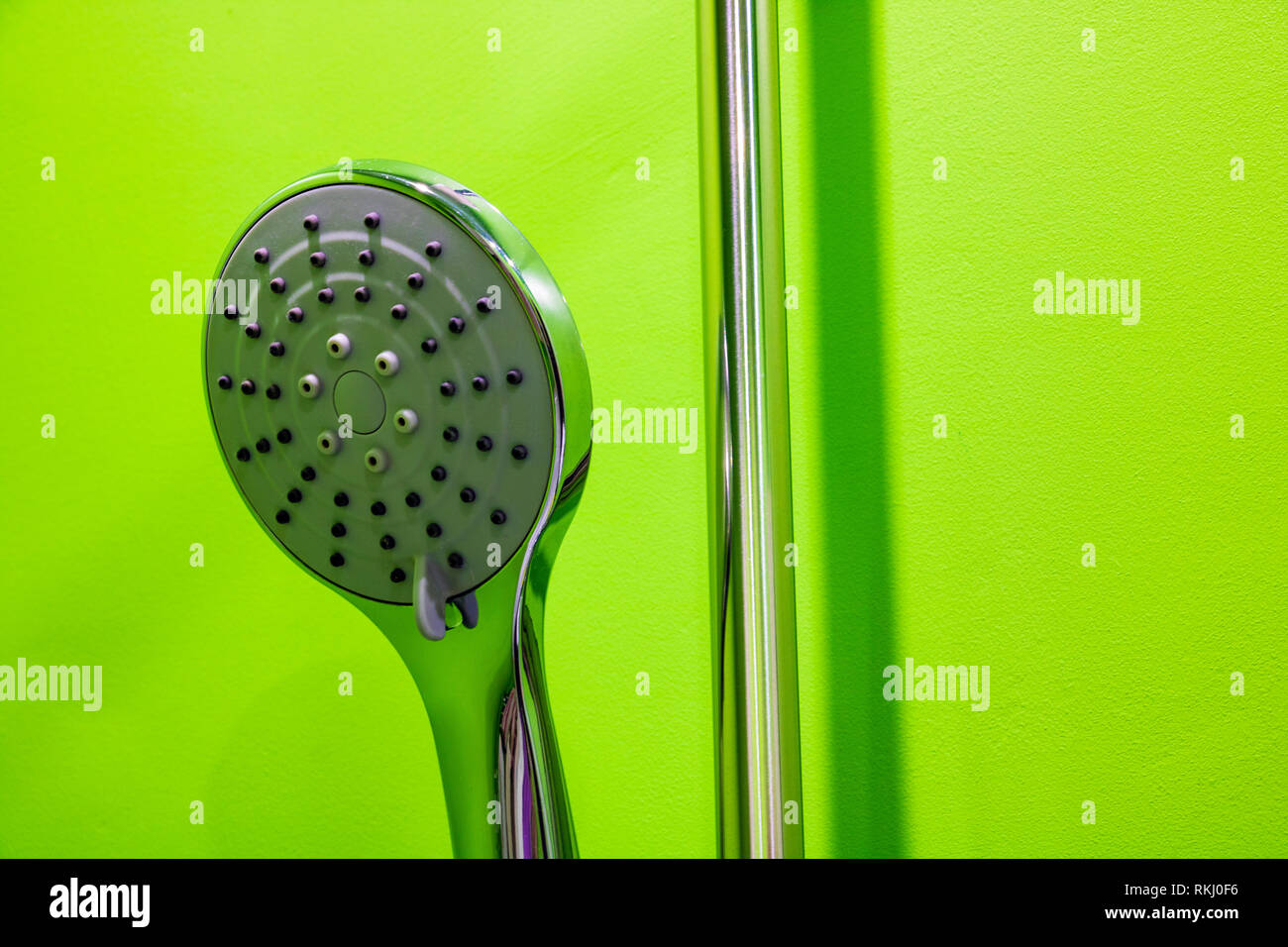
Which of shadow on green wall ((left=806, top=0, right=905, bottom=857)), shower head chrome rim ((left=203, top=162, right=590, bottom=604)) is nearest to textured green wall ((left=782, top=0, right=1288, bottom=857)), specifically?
shadow on green wall ((left=806, top=0, right=905, bottom=857))

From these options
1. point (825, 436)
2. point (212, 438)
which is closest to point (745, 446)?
point (825, 436)

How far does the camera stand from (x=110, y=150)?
67 centimetres

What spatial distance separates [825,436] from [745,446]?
239 millimetres

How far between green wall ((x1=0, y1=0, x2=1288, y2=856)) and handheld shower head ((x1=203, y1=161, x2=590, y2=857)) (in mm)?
290

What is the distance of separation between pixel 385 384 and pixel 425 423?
0.02 meters

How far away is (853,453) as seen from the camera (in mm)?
599

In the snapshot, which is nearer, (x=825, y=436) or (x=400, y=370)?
(x=400, y=370)

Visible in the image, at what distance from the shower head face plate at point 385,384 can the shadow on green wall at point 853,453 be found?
34 centimetres

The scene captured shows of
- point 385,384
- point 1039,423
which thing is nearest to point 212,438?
point 385,384

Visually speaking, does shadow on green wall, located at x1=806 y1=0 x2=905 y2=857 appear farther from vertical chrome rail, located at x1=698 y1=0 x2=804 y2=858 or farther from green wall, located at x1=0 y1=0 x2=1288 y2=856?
vertical chrome rail, located at x1=698 y1=0 x2=804 y2=858

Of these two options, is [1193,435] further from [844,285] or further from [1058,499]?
[844,285]

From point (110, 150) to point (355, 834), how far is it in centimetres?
51

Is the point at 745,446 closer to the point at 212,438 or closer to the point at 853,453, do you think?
the point at 853,453

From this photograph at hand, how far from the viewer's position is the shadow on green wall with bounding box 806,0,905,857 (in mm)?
594
